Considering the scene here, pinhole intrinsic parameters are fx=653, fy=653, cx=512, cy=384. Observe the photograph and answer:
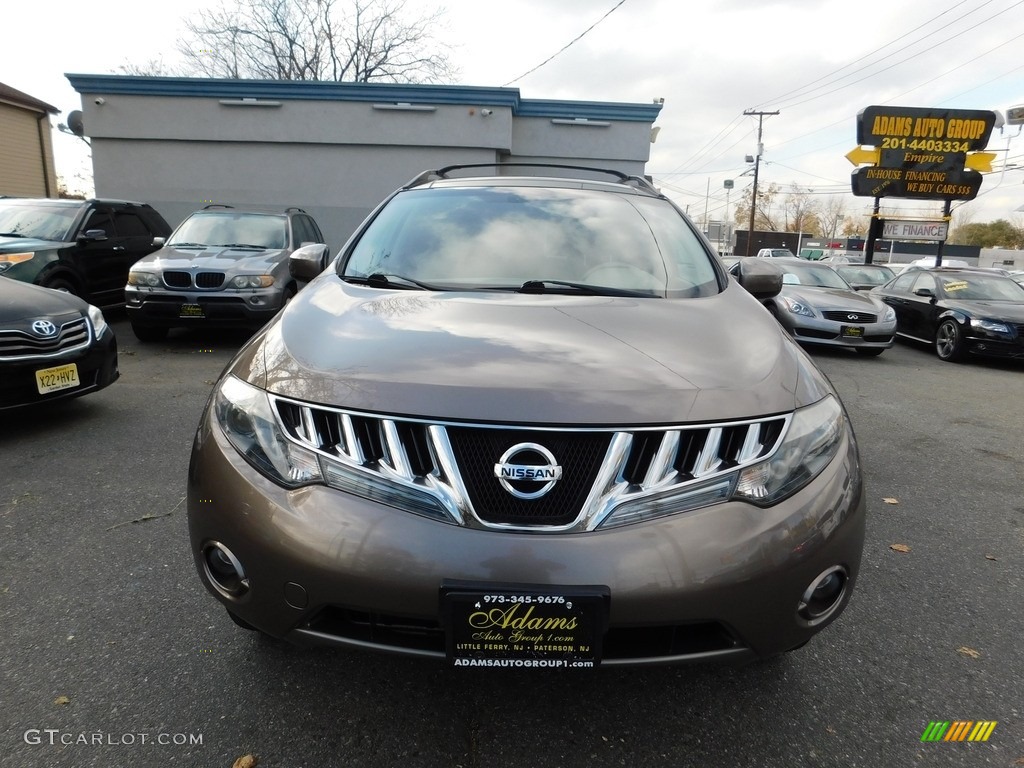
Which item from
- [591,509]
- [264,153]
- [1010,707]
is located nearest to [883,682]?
[1010,707]

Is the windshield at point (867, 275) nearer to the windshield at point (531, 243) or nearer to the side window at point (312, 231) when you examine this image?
the side window at point (312, 231)

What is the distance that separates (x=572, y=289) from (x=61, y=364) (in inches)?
145

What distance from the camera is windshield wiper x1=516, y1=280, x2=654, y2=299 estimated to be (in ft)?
7.80

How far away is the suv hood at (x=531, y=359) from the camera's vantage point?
1.57 m

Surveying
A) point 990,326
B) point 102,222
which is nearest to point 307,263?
point 102,222

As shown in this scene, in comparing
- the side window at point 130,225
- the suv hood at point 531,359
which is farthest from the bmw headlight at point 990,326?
the side window at point 130,225

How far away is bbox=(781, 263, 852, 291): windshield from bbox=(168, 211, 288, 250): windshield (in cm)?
764

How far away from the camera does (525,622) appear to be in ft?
4.84

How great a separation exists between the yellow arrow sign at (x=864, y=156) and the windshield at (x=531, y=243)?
15.7m

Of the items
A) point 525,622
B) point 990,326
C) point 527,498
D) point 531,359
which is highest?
point 531,359

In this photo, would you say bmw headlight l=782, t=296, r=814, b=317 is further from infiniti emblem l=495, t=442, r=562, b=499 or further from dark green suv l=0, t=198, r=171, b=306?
infiniti emblem l=495, t=442, r=562, b=499

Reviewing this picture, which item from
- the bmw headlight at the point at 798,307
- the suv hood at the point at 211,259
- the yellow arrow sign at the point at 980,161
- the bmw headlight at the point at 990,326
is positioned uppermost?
the yellow arrow sign at the point at 980,161
